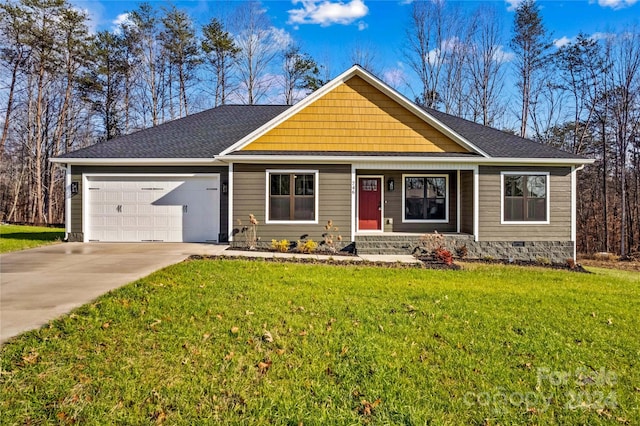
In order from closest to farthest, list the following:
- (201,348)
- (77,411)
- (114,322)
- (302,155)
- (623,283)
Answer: (77,411) < (201,348) < (114,322) < (623,283) < (302,155)

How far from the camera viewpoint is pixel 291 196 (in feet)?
36.4

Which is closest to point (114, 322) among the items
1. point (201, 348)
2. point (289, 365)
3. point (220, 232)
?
point (201, 348)

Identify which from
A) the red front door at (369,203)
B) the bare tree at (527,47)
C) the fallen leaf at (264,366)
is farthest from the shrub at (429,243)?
the bare tree at (527,47)

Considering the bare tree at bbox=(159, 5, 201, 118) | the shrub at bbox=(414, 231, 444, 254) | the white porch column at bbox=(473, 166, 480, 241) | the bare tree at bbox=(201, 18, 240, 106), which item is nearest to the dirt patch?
the white porch column at bbox=(473, 166, 480, 241)

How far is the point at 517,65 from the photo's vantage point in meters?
21.9

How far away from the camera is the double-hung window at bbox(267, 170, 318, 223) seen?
11070 millimetres

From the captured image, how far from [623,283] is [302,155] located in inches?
331

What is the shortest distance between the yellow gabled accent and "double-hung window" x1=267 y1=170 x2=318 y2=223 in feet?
2.98

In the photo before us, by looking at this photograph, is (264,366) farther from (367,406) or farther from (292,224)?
(292,224)

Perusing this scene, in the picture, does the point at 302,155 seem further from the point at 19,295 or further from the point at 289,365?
the point at 289,365

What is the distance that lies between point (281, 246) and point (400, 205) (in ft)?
15.3

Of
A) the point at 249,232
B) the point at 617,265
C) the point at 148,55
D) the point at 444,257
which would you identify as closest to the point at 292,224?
the point at 249,232

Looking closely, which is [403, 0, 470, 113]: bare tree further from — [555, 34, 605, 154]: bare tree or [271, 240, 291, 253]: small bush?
[271, 240, 291, 253]: small bush

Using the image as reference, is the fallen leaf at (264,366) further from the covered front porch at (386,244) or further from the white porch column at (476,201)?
the white porch column at (476,201)
